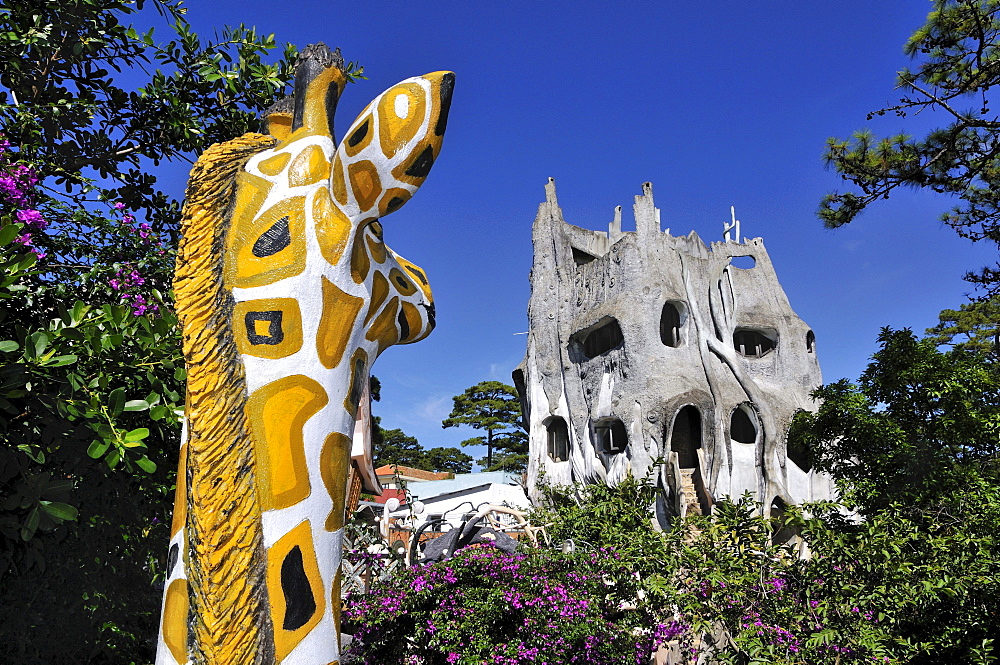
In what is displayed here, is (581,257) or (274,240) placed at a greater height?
(581,257)

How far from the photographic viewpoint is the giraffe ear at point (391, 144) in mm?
1485

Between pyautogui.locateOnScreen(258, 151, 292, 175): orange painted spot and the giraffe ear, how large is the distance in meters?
0.15

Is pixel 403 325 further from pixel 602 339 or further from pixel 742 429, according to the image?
pixel 742 429

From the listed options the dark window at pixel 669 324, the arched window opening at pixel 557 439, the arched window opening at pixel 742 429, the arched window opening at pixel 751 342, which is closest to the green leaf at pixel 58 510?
the arched window opening at pixel 557 439

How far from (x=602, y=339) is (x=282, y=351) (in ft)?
58.5

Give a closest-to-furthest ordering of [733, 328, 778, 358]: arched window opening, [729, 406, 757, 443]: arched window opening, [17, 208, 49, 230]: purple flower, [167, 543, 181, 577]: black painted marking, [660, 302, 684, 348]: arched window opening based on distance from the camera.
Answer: [167, 543, 181, 577]: black painted marking, [17, 208, 49, 230]: purple flower, [729, 406, 757, 443]: arched window opening, [660, 302, 684, 348]: arched window opening, [733, 328, 778, 358]: arched window opening

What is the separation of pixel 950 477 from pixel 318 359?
6.65m

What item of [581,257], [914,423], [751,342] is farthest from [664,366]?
[914,423]

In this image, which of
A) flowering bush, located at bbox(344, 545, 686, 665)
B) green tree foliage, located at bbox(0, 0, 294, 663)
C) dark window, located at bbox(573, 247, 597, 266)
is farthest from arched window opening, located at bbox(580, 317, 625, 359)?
green tree foliage, located at bbox(0, 0, 294, 663)

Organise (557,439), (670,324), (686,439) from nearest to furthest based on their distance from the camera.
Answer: (686,439), (670,324), (557,439)

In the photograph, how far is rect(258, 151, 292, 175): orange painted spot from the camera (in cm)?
156

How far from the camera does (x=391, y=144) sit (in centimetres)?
149

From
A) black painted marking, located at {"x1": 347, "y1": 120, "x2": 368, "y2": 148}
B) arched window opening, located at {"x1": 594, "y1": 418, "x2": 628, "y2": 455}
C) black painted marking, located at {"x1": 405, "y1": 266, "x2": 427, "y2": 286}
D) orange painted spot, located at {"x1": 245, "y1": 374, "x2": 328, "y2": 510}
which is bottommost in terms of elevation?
orange painted spot, located at {"x1": 245, "y1": 374, "x2": 328, "y2": 510}

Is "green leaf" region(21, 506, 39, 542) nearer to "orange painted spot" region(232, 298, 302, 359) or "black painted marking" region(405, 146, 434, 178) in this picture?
"orange painted spot" region(232, 298, 302, 359)
